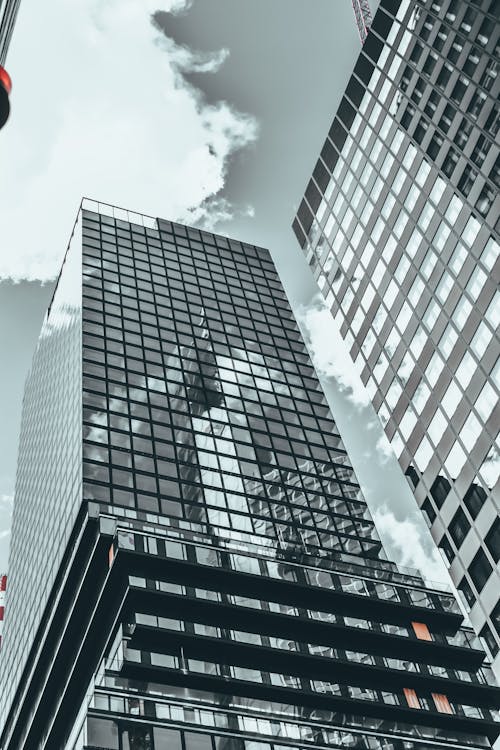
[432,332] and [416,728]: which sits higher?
[432,332]

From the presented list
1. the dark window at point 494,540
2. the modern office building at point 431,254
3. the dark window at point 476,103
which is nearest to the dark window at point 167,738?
the modern office building at point 431,254

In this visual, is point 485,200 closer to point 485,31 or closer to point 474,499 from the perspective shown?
point 485,31

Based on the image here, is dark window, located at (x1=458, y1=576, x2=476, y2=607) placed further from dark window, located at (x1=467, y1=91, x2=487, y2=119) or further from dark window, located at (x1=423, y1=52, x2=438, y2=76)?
dark window, located at (x1=423, y1=52, x2=438, y2=76)

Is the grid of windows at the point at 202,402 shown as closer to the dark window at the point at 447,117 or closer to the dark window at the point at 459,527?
the dark window at the point at 459,527

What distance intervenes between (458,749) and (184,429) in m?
36.5

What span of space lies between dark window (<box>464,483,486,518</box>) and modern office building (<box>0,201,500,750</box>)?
48.3 ft

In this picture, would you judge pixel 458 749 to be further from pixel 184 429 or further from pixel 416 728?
pixel 184 429

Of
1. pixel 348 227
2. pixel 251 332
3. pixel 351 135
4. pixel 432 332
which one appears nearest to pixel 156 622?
pixel 432 332

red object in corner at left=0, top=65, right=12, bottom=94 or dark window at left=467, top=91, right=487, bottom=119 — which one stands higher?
red object in corner at left=0, top=65, right=12, bottom=94

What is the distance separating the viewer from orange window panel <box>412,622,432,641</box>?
63.6 meters

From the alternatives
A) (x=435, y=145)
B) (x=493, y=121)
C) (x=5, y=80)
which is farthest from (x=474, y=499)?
(x=5, y=80)

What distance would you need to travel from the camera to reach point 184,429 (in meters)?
79.8

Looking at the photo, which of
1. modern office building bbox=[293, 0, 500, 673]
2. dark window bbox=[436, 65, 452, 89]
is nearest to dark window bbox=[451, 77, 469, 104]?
modern office building bbox=[293, 0, 500, 673]

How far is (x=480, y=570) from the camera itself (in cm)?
4978
